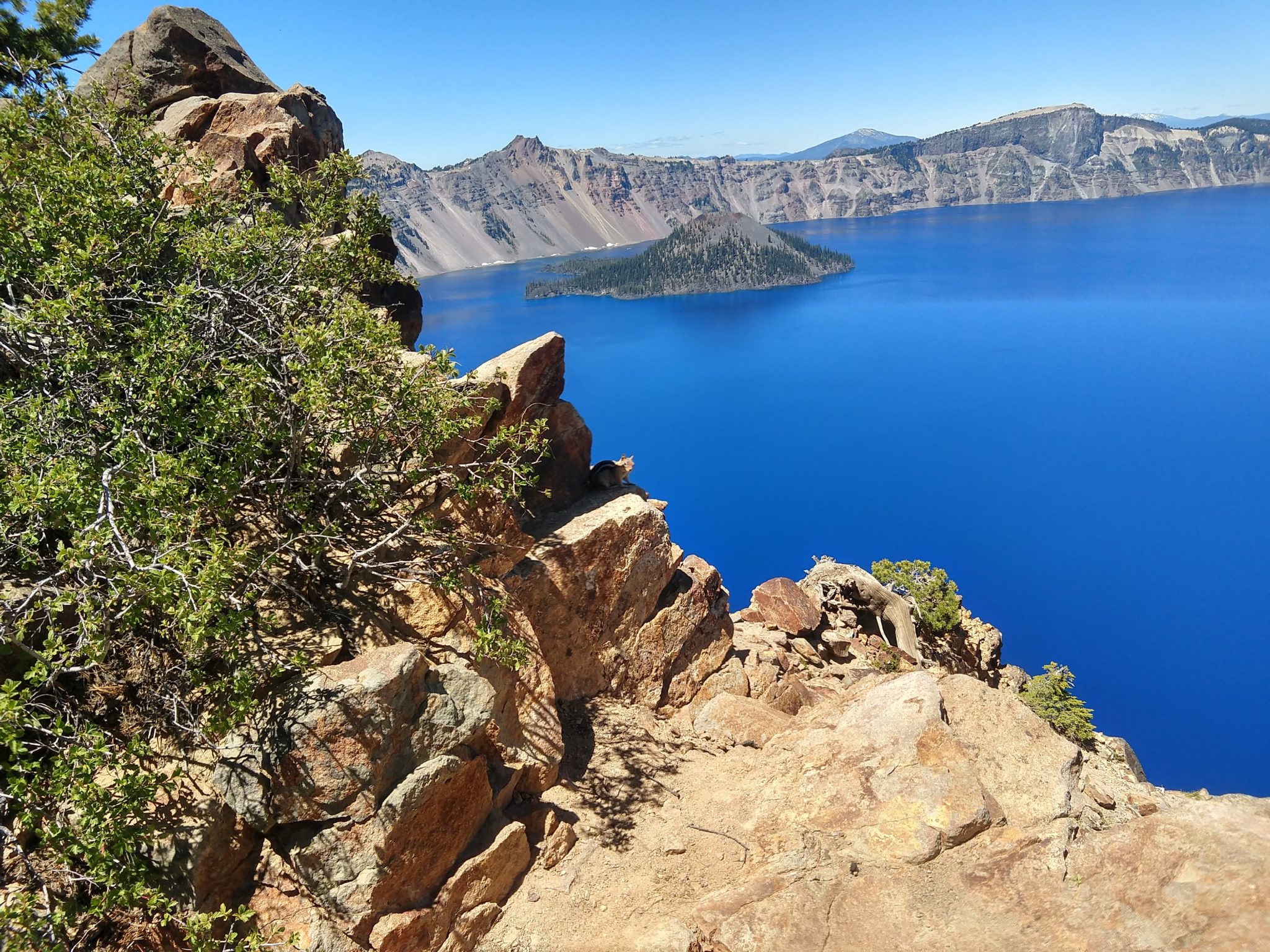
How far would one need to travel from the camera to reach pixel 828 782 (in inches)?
469

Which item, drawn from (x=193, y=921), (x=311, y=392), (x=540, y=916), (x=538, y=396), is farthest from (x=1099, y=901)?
(x=538, y=396)

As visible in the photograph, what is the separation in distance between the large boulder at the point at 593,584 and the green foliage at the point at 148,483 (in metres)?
2.86

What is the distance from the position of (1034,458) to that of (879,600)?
46.6 meters

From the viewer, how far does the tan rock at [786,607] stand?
24641mm

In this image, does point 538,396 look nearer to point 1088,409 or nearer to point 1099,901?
point 1099,901

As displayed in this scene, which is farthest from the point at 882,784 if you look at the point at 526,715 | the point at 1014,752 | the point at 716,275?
the point at 716,275

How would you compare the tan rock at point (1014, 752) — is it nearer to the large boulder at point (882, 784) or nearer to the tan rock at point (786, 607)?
the large boulder at point (882, 784)

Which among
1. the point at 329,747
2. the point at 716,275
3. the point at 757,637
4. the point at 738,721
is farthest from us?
the point at 716,275

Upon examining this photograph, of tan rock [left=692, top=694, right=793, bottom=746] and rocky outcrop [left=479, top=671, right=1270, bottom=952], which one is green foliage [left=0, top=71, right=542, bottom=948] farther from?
tan rock [left=692, top=694, right=793, bottom=746]

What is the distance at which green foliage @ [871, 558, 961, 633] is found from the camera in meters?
27.6

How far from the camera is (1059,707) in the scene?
994 inches

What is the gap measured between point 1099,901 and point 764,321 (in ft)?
433

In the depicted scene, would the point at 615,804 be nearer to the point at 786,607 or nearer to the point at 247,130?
the point at 786,607

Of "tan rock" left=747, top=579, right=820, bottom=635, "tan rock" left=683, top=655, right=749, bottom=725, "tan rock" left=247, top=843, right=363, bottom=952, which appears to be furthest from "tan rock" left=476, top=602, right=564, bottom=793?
"tan rock" left=747, top=579, right=820, bottom=635
